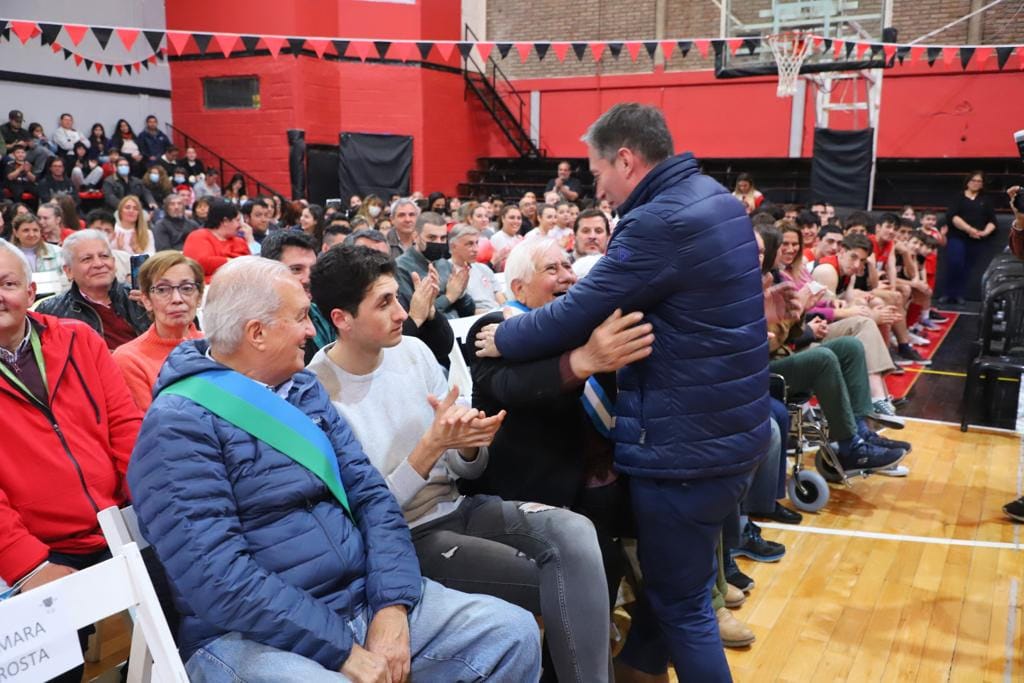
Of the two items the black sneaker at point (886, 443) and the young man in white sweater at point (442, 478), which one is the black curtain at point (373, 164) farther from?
the young man in white sweater at point (442, 478)

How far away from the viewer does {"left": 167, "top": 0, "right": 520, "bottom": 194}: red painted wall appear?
1223 cm

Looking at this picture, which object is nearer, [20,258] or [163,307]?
[20,258]

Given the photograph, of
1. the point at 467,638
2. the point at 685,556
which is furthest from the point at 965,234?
the point at 467,638

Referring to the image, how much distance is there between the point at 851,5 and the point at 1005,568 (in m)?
8.47

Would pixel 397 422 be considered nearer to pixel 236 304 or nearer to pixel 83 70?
pixel 236 304

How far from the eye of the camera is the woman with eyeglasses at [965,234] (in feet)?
32.5

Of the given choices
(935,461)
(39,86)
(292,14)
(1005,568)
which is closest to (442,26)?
(292,14)

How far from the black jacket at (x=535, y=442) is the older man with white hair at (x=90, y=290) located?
67.4 inches

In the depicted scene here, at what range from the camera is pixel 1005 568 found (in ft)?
10.3

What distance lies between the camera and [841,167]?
10.9 metres

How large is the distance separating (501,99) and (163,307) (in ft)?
41.8

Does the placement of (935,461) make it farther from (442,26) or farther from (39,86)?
(39,86)

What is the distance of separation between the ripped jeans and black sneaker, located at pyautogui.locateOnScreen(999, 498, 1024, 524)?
2604mm

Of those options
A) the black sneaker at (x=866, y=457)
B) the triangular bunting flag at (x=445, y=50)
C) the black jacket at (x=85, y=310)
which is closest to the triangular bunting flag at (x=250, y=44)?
the triangular bunting flag at (x=445, y=50)
